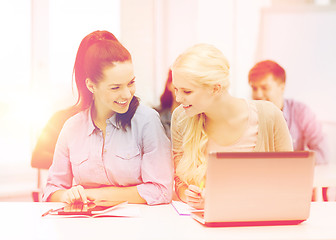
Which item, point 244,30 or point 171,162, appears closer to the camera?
point 171,162

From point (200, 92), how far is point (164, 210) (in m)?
0.49

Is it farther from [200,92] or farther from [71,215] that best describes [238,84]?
[71,215]

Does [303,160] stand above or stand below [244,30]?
below

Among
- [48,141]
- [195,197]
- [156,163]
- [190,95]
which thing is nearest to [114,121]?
[156,163]

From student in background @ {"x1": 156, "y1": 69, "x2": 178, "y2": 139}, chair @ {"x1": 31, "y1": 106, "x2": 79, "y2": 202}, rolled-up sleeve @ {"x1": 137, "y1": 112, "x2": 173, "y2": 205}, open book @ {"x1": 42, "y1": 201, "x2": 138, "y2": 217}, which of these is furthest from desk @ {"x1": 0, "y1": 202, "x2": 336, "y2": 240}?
student in background @ {"x1": 156, "y1": 69, "x2": 178, "y2": 139}

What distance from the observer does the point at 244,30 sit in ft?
14.1

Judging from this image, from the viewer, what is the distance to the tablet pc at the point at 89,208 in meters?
1.44

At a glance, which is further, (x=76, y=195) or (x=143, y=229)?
(x=76, y=195)

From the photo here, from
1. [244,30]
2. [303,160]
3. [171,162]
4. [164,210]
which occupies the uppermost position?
[244,30]

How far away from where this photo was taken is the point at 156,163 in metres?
1.72

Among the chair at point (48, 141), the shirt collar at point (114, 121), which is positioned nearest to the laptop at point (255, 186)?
the shirt collar at point (114, 121)

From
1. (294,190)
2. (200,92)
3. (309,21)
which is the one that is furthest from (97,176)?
(309,21)

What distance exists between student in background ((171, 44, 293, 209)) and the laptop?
446 millimetres

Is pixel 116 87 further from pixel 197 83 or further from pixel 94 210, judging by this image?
pixel 94 210
